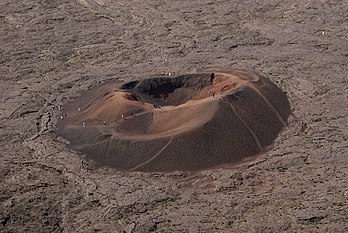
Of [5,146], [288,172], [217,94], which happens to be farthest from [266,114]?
[5,146]

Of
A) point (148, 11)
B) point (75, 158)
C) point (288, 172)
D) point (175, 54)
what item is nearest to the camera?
point (288, 172)

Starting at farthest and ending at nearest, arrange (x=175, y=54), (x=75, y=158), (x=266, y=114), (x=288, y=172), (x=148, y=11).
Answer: (x=148, y=11)
(x=175, y=54)
(x=266, y=114)
(x=75, y=158)
(x=288, y=172)

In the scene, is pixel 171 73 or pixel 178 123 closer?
pixel 178 123

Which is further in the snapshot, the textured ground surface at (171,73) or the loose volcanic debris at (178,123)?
the loose volcanic debris at (178,123)

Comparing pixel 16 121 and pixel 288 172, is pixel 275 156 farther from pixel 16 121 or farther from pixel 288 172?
pixel 16 121
